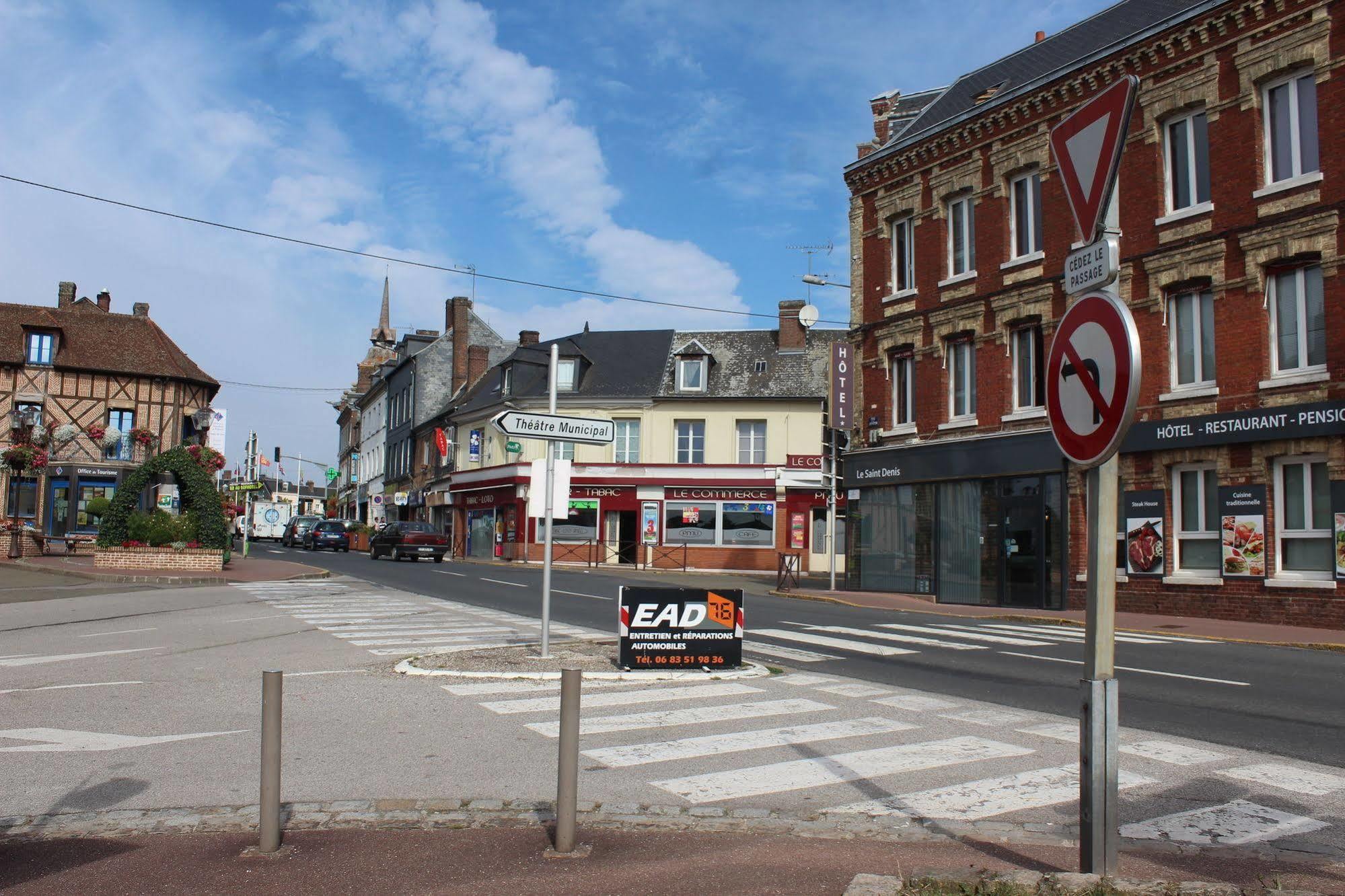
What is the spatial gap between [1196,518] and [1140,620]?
2278mm

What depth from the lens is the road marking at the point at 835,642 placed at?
12.5m

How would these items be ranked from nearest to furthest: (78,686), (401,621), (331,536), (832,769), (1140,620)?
(832,769) < (78,686) < (401,621) < (1140,620) < (331,536)

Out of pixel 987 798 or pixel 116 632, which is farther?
pixel 116 632

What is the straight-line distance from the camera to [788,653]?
12.3 meters

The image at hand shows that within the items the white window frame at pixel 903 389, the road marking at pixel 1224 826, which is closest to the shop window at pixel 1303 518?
the white window frame at pixel 903 389

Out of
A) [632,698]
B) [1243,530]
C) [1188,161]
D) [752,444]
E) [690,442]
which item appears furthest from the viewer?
[690,442]

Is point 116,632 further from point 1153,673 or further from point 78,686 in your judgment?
point 1153,673

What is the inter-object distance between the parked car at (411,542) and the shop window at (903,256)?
70.2 feet

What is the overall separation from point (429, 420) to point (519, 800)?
50154mm

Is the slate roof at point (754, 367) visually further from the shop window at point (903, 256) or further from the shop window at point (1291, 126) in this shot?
the shop window at point (1291, 126)

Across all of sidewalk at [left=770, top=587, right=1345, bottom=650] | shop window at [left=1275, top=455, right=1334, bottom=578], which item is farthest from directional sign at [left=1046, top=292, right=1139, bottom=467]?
shop window at [left=1275, top=455, right=1334, bottom=578]

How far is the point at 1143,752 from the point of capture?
23.0ft

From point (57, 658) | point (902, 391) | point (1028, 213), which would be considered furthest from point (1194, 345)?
point (57, 658)

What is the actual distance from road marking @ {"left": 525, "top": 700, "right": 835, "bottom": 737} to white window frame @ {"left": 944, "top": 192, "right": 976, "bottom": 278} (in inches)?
654
